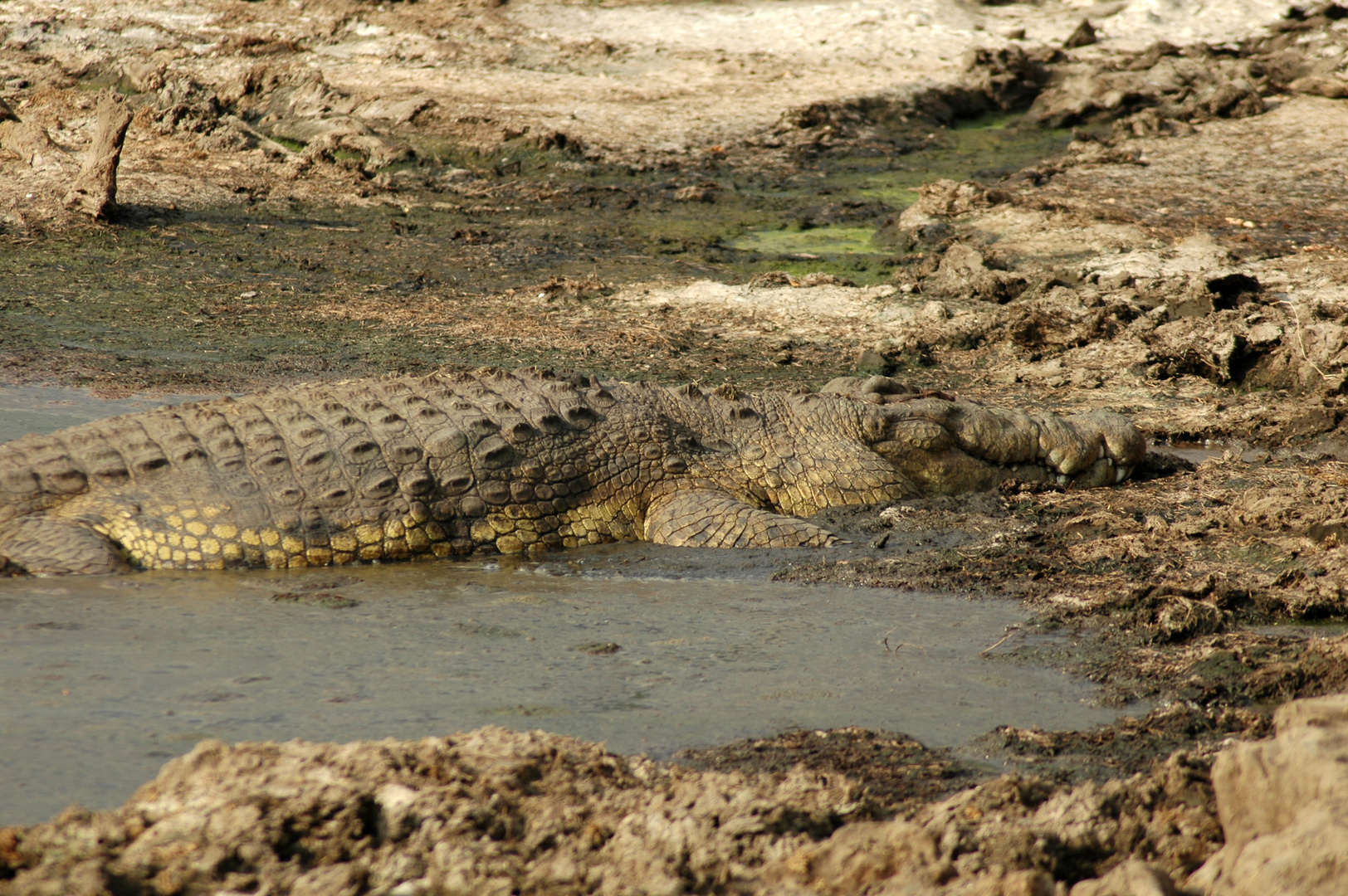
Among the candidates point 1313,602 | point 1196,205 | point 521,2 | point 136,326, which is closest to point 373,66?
point 521,2

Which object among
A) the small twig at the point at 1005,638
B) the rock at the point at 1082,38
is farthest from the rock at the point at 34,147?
the rock at the point at 1082,38

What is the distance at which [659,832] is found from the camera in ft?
7.06

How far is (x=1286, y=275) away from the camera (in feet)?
28.1

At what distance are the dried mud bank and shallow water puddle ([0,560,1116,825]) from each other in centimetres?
48

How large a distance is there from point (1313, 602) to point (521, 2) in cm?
1532

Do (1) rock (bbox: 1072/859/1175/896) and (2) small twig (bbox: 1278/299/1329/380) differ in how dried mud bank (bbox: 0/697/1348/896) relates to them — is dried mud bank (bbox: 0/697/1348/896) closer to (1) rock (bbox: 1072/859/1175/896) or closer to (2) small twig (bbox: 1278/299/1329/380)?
(1) rock (bbox: 1072/859/1175/896)

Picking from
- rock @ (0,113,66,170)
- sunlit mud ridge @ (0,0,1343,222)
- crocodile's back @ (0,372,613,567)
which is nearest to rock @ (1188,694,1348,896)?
crocodile's back @ (0,372,613,567)

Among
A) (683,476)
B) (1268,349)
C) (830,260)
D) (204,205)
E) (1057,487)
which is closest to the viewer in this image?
(683,476)

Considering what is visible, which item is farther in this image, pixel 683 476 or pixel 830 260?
pixel 830 260

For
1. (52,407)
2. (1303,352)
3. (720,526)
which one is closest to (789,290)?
(1303,352)

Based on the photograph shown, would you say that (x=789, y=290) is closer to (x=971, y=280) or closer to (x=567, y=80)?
(x=971, y=280)

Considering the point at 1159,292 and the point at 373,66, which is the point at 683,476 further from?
the point at 373,66

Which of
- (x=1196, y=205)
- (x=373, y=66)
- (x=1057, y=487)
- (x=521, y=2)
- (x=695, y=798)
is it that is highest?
(x=521, y=2)

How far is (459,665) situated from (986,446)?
320 cm
